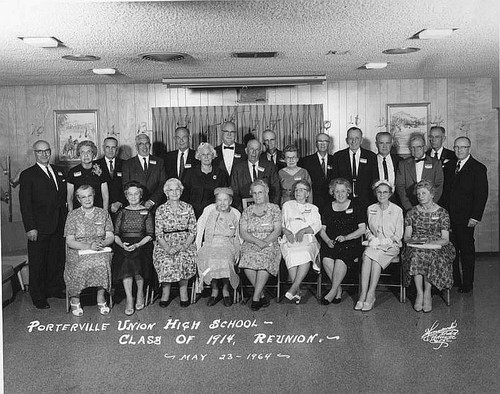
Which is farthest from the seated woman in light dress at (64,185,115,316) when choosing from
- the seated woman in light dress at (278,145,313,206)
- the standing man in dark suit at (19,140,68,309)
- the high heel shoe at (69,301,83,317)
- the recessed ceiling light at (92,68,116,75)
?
the seated woman in light dress at (278,145,313,206)

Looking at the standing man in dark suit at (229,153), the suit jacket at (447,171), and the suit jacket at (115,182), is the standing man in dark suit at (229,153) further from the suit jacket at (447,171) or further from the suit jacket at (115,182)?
the suit jacket at (447,171)

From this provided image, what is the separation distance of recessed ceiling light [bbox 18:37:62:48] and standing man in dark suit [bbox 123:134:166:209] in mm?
1662

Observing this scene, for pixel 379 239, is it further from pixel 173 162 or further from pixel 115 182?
pixel 115 182

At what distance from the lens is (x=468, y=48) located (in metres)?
4.81

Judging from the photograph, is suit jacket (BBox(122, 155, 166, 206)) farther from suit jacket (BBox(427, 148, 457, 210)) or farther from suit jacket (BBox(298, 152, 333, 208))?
suit jacket (BBox(427, 148, 457, 210))

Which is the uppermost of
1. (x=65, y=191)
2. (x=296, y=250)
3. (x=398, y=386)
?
(x=65, y=191)

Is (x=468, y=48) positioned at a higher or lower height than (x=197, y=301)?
higher

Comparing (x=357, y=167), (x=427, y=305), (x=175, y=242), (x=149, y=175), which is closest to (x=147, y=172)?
(x=149, y=175)

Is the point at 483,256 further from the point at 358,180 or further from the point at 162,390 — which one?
the point at 162,390

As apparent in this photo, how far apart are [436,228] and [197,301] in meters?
2.27

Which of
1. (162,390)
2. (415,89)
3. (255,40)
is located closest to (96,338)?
(162,390)

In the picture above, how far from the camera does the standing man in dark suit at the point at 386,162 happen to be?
5879mm

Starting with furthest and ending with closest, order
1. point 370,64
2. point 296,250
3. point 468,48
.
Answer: point 370,64, point 296,250, point 468,48

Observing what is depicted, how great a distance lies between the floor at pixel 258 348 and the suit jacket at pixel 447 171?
1013 mm
